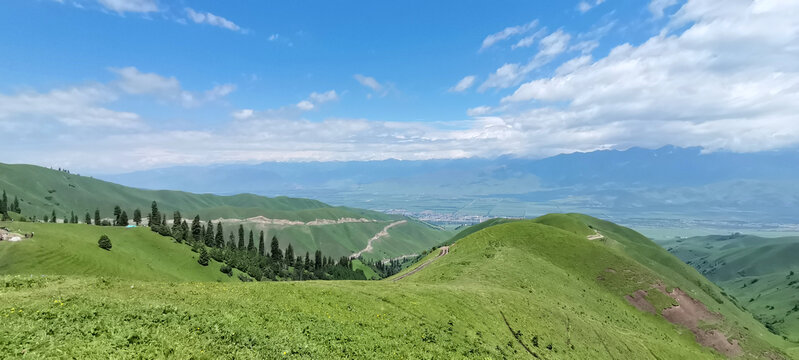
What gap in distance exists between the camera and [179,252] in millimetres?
123750

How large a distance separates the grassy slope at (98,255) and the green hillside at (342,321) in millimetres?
74861

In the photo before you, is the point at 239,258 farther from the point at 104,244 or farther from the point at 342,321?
the point at 342,321

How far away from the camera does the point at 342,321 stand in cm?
2617

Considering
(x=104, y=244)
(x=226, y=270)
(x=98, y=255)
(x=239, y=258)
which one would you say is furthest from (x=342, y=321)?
(x=239, y=258)

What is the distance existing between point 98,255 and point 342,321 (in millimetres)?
100939

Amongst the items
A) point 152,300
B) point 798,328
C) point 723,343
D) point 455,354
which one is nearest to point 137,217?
point 152,300

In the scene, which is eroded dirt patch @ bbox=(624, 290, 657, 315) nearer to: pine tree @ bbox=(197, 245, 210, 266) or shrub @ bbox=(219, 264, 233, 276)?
shrub @ bbox=(219, 264, 233, 276)

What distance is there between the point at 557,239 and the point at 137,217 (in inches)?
7906

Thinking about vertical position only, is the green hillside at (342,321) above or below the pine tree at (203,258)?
above

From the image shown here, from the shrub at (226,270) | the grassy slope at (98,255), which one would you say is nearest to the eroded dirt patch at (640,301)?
the grassy slope at (98,255)

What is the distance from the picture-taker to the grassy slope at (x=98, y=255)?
249ft

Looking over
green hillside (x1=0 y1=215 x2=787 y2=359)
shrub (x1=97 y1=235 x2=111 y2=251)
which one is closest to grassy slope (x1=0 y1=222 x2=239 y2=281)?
shrub (x1=97 y1=235 x2=111 y2=251)

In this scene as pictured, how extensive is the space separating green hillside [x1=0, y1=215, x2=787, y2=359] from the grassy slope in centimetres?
7486

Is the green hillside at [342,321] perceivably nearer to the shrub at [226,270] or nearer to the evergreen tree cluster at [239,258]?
the shrub at [226,270]
